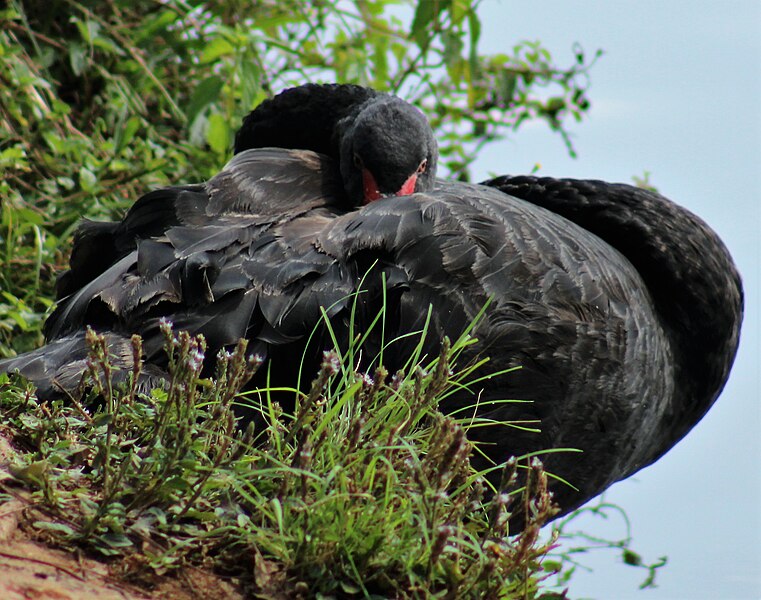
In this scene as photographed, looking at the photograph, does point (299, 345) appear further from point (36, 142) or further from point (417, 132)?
point (36, 142)

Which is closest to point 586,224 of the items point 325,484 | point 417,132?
point 417,132

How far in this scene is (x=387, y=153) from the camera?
436 centimetres

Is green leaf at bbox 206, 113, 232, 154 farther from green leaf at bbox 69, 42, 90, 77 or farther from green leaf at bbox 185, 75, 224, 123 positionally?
green leaf at bbox 69, 42, 90, 77

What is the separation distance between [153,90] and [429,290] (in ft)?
12.5

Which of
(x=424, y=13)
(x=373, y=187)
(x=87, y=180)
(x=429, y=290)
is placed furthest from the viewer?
(x=424, y=13)

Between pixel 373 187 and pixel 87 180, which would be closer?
pixel 373 187

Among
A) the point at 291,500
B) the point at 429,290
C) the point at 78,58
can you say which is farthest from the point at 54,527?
the point at 78,58

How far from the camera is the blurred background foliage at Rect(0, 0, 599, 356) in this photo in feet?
17.8

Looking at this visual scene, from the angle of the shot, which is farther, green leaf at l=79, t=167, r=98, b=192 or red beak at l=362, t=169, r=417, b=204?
green leaf at l=79, t=167, r=98, b=192

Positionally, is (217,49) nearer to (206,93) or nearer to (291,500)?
(206,93)

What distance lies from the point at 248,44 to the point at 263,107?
62 cm

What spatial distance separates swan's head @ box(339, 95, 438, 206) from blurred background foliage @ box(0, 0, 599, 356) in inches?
54.5

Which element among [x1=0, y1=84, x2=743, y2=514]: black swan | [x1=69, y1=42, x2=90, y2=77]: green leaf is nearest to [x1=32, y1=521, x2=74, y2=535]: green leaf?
[x1=0, y1=84, x2=743, y2=514]: black swan

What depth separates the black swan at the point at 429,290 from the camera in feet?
10.9
